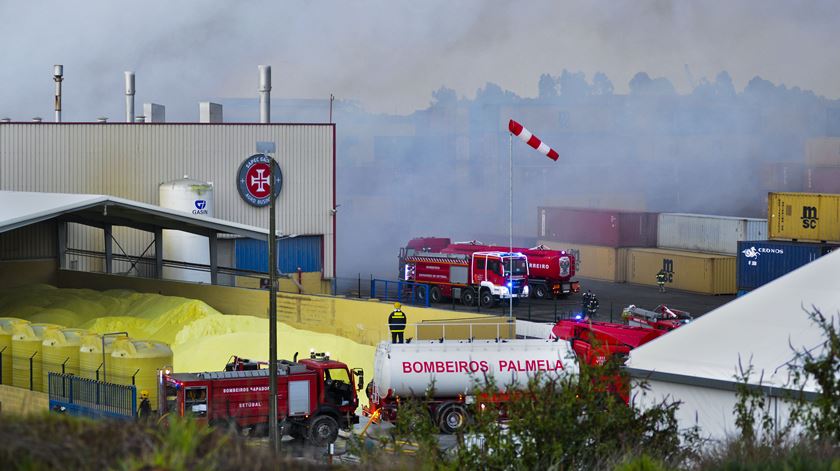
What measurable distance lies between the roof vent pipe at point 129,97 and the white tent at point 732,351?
1398 inches

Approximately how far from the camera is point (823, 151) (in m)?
77.8

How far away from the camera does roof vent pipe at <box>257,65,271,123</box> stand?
46.8 m

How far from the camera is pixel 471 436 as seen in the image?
1215 cm

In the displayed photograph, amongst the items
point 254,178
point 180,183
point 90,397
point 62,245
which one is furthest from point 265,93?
point 90,397

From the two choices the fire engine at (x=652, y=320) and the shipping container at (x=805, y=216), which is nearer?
the fire engine at (x=652, y=320)

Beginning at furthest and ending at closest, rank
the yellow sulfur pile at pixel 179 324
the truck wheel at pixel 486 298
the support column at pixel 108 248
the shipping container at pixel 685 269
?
the shipping container at pixel 685 269 < the truck wheel at pixel 486 298 < the support column at pixel 108 248 < the yellow sulfur pile at pixel 179 324

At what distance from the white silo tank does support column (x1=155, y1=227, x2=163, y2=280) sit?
192 cm

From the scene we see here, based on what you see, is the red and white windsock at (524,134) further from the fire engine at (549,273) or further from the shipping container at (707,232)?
the shipping container at (707,232)

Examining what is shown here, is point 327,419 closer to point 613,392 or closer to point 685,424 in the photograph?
point 685,424

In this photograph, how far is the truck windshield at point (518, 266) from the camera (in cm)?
4034

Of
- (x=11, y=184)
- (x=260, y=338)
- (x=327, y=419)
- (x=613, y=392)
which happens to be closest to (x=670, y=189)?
(x=11, y=184)

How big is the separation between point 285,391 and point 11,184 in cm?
2047

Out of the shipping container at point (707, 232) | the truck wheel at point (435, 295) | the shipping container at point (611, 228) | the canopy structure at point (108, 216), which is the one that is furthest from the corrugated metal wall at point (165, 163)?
the shipping container at point (707, 232)

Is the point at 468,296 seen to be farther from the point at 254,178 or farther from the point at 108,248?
the point at 108,248
